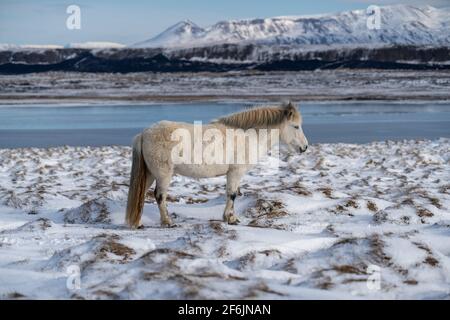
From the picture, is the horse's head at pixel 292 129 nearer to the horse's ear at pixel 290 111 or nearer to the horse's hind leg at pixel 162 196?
the horse's ear at pixel 290 111

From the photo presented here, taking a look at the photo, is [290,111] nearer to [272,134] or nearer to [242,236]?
[272,134]

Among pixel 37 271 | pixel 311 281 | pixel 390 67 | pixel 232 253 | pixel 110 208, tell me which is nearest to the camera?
pixel 311 281

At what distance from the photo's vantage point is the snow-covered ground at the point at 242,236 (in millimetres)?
4430

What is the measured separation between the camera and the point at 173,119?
2895cm

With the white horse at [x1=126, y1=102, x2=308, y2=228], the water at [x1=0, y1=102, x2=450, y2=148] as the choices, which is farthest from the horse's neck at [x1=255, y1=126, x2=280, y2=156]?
the water at [x1=0, y1=102, x2=450, y2=148]

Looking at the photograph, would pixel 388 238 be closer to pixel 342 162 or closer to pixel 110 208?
pixel 110 208

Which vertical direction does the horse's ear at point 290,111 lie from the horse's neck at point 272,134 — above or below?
above

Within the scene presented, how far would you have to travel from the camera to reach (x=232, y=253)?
5727 millimetres

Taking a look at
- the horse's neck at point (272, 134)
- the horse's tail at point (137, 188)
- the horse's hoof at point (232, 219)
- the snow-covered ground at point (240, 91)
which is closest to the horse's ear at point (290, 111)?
the horse's neck at point (272, 134)

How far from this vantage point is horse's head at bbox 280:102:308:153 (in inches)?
342

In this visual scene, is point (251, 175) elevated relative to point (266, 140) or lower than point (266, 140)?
lower

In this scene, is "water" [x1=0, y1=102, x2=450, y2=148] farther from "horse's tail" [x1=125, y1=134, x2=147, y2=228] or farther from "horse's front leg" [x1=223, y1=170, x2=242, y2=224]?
"horse's tail" [x1=125, y1=134, x2=147, y2=228]
